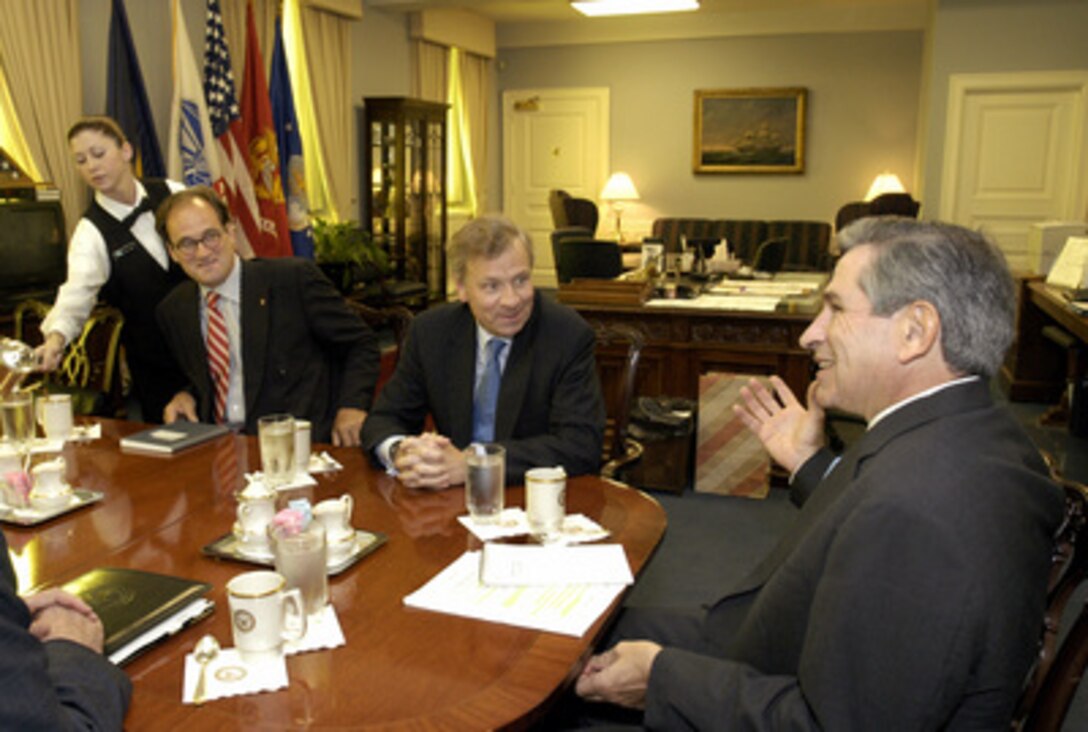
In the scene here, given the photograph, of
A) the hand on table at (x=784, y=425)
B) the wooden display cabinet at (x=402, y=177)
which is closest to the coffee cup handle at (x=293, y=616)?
the hand on table at (x=784, y=425)

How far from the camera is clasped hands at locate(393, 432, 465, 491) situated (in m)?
1.85

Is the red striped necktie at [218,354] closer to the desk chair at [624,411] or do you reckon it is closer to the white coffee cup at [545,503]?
the desk chair at [624,411]

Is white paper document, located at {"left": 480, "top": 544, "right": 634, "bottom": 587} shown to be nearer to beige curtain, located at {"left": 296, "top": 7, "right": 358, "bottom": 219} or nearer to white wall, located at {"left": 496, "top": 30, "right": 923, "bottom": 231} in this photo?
beige curtain, located at {"left": 296, "top": 7, "right": 358, "bottom": 219}

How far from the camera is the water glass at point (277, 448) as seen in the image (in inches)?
71.5

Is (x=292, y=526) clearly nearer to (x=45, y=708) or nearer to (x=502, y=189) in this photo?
(x=45, y=708)

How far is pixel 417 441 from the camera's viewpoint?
188 cm

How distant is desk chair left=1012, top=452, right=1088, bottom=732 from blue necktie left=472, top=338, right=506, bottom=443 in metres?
1.29

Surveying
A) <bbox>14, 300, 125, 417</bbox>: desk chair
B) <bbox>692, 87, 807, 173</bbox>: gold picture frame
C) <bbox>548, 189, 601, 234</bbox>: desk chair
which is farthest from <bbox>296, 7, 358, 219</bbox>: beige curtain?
<bbox>692, 87, 807, 173</bbox>: gold picture frame

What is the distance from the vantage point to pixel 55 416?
7.29ft

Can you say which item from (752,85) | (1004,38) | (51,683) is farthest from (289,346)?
(752,85)

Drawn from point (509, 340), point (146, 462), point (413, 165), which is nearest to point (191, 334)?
point (146, 462)

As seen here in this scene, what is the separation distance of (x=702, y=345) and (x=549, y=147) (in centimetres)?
664

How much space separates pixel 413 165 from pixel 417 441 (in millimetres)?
6254

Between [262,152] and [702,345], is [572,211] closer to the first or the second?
[262,152]
